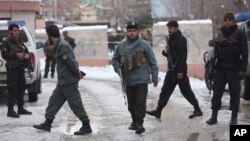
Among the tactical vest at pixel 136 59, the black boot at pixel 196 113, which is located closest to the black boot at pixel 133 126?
the tactical vest at pixel 136 59

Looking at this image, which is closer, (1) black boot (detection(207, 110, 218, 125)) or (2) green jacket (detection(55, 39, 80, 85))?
(2) green jacket (detection(55, 39, 80, 85))

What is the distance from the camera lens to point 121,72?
9312mm

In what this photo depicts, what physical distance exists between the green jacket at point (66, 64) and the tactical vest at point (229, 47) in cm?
234

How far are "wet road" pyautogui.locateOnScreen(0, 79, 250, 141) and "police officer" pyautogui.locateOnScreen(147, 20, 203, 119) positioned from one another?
0.37 meters

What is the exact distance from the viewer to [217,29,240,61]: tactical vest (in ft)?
30.9

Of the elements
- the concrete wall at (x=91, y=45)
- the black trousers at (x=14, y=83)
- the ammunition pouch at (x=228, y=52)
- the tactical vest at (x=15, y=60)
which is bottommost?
the concrete wall at (x=91, y=45)

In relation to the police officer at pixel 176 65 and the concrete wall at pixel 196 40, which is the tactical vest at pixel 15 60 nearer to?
the police officer at pixel 176 65

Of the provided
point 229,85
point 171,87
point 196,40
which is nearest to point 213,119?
point 229,85

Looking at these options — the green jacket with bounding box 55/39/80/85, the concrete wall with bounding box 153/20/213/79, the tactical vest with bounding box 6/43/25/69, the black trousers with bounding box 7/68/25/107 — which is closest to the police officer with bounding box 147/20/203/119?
the green jacket with bounding box 55/39/80/85

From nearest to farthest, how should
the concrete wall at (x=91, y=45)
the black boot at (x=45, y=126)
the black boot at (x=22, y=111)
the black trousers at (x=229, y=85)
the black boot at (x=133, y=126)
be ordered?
the black boot at (x=45, y=126)
the black boot at (x=133, y=126)
the black trousers at (x=229, y=85)
the black boot at (x=22, y=111)
the concrete wall at (x=91, y=45)

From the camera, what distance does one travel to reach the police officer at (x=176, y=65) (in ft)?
33.2

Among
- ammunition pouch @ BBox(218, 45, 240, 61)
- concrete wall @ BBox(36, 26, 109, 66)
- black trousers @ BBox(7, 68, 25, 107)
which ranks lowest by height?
concrete wall @ BBox(36, 26, 109, 66)

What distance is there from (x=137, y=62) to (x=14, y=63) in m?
2.80

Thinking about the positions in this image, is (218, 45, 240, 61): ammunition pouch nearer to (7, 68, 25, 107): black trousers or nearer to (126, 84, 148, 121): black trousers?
(126, 84, 148, 121): black trousers
